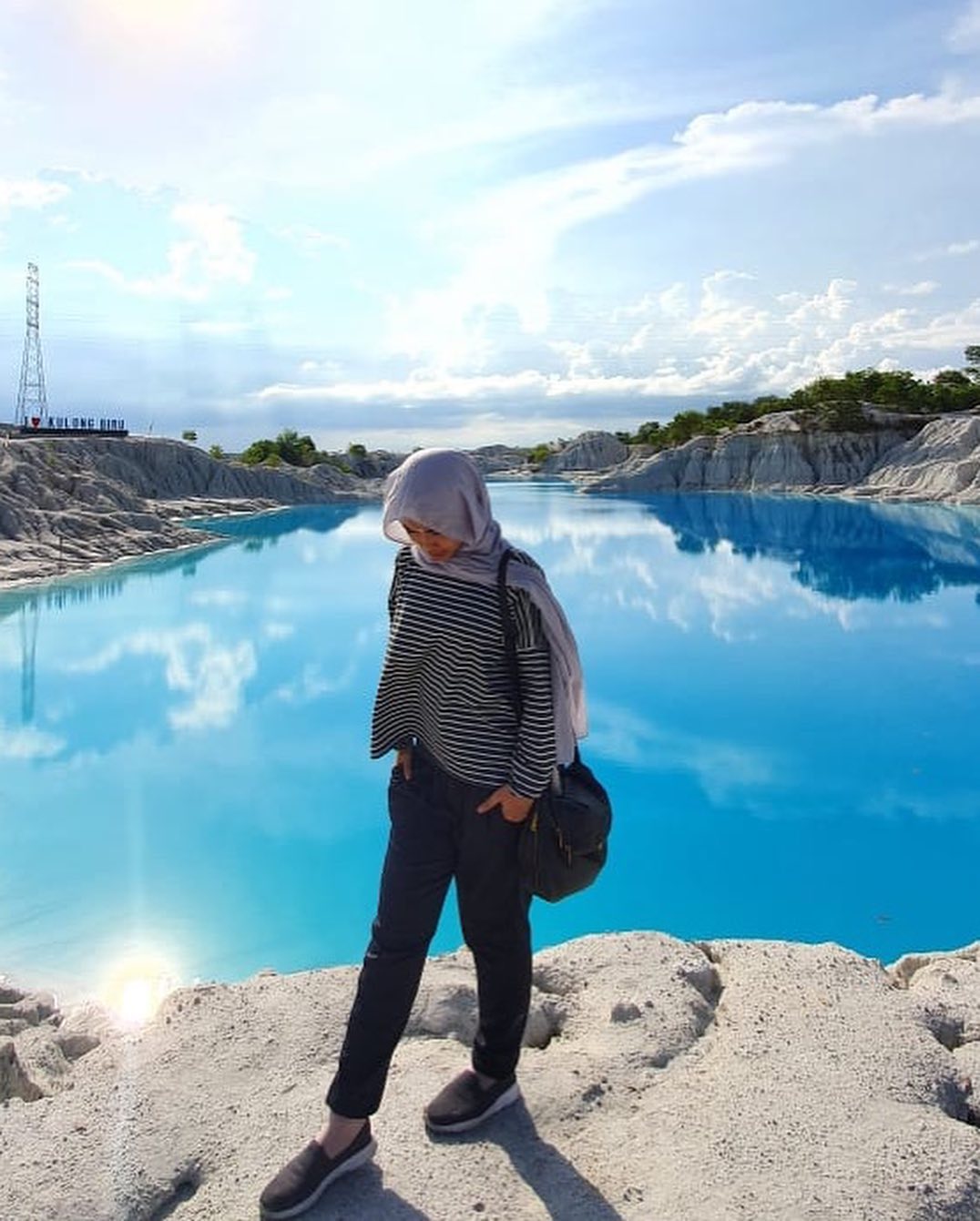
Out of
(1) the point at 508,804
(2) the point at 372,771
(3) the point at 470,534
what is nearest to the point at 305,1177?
(1) the point at 508,804

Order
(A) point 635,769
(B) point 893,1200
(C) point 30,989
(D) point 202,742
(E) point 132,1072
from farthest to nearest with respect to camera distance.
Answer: (D) point 202,742, (A) point 635,769, (C) point 30,989, (E) point 132,1072, (B) point 893,1200

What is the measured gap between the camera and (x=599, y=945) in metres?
4.04

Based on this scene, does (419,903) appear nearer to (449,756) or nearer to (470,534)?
(449,756)

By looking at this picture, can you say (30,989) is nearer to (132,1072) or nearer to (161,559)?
(132,1072)

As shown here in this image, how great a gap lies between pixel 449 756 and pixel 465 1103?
3.30 feet

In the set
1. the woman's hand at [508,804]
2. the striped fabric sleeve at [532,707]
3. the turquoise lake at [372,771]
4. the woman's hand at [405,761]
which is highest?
the striped fabric sleeve at [532,707]

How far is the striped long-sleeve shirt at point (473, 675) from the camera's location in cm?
247

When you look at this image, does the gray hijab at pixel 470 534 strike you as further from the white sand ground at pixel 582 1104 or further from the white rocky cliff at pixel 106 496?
the white rocky cliff at pixel 106 496

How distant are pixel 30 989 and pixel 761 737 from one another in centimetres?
787

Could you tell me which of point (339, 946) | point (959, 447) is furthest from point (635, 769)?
point (959, 447)

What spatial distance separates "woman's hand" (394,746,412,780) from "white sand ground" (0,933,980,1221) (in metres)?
1.01

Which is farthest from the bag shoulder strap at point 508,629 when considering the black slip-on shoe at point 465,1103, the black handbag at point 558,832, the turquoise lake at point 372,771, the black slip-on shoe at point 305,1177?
the turquoise lake at point 372,771

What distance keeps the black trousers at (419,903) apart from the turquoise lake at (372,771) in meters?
3.80

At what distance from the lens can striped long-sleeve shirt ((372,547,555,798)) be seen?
247cm
